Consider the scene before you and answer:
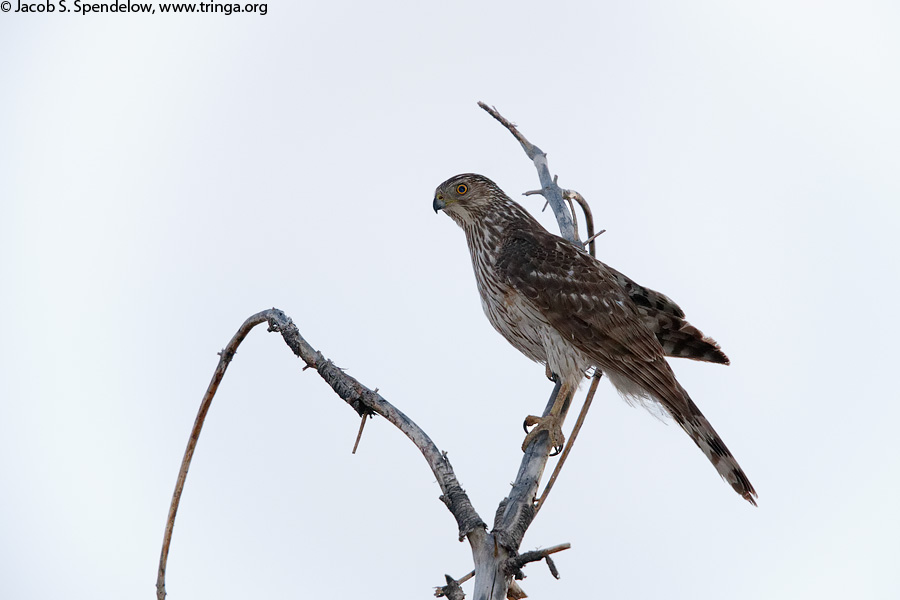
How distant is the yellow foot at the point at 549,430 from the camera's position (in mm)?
5043

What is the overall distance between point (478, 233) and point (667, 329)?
5.22 feet

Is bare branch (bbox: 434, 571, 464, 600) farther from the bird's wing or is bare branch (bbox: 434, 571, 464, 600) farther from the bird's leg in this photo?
the bird's wing

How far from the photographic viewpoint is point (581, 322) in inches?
225

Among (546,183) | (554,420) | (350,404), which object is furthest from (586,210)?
(350,404)

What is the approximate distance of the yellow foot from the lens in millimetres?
5043

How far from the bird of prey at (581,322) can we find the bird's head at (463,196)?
10.8 inches

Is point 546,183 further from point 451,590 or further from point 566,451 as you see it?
point 451,590

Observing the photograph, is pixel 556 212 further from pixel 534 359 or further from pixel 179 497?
pixel 179 497

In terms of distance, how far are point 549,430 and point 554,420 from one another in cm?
20

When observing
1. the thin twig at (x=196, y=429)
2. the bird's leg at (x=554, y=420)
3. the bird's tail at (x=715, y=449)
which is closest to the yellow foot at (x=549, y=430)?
the bird's leg at (x=554, y=420)

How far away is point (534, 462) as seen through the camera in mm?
4359

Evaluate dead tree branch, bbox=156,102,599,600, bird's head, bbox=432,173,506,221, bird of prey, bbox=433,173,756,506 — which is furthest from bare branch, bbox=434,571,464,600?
bird's head, bbox=432,173,506,221

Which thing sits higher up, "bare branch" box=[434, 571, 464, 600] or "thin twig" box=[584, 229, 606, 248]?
"thin twig" box=[584, 229, 606, 248]

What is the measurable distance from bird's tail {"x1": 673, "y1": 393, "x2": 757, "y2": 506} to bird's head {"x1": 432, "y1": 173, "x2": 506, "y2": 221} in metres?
2.27
